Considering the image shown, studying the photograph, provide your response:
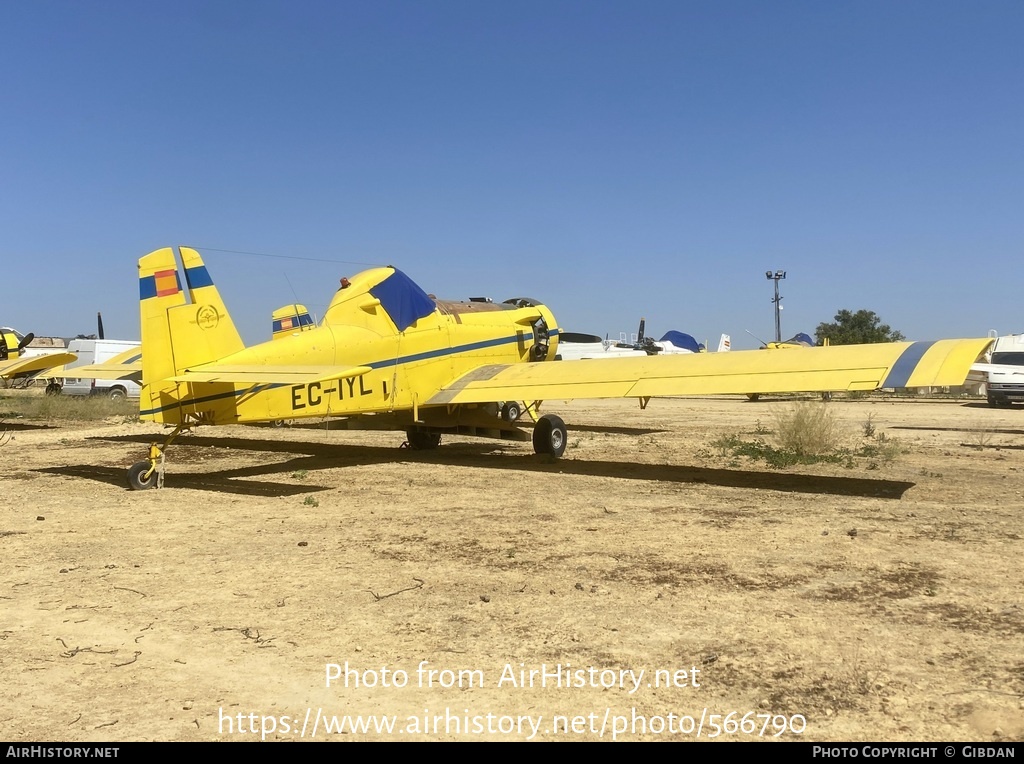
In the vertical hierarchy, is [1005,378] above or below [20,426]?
above

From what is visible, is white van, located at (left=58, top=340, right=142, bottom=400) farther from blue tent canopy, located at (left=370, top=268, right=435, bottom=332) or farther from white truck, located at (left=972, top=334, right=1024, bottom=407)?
white truck, located at (left=972, top=334, right=1024, bottom=407)

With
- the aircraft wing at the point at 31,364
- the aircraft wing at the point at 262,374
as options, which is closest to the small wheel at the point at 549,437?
the aircraft wing at the point at 262,374

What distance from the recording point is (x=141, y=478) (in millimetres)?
9508

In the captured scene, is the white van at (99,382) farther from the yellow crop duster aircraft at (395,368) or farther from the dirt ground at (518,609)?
the dirt ground at (518,609)

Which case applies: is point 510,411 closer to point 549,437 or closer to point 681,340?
point 549,437

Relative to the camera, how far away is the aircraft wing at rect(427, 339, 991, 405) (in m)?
8.52

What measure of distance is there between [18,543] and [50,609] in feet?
7.43

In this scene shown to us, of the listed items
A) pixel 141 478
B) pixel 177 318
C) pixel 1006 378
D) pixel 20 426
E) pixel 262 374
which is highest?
pixel 177 318

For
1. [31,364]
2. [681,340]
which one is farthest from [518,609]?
[681,340]

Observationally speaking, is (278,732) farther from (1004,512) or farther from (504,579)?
(1004,512)

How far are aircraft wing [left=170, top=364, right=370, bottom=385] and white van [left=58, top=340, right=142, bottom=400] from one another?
824 inches

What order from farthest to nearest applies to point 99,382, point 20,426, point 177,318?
1. point 99,382
2. point 20,426
3. point 177,318

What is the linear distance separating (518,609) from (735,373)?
625 cm

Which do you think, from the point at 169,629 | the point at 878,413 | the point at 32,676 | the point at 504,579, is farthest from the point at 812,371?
the point at 878,413
